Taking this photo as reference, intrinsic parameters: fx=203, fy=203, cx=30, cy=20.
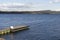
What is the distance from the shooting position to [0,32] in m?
46.8

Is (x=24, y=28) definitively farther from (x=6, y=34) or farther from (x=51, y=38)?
(x=51, y=38)

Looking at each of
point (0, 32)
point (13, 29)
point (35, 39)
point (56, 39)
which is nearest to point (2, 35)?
point (0, 32)

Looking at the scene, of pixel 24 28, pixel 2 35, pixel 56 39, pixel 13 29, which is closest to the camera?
pixel 56 39

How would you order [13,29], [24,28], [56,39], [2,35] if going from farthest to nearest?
1. [24,28]
2. [13,29]
3. [2,35]
4. [56,39]

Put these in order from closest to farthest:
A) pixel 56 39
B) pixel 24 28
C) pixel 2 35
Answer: pixel 56 39
pixel 2 35
pixel 24 28

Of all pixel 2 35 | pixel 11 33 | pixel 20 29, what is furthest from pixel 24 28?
pixel 2 35

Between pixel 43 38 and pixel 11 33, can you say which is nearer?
pixel 43 38

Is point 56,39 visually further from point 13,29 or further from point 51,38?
point 13,29

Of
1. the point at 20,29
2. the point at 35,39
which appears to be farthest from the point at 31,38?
the point at 20,29

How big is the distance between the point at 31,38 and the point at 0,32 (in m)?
9.03

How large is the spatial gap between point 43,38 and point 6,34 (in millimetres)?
10402

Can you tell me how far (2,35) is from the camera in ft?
151

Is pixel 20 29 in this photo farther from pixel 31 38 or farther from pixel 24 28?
pixel 31 38

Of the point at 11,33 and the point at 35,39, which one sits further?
the point at 11,33
